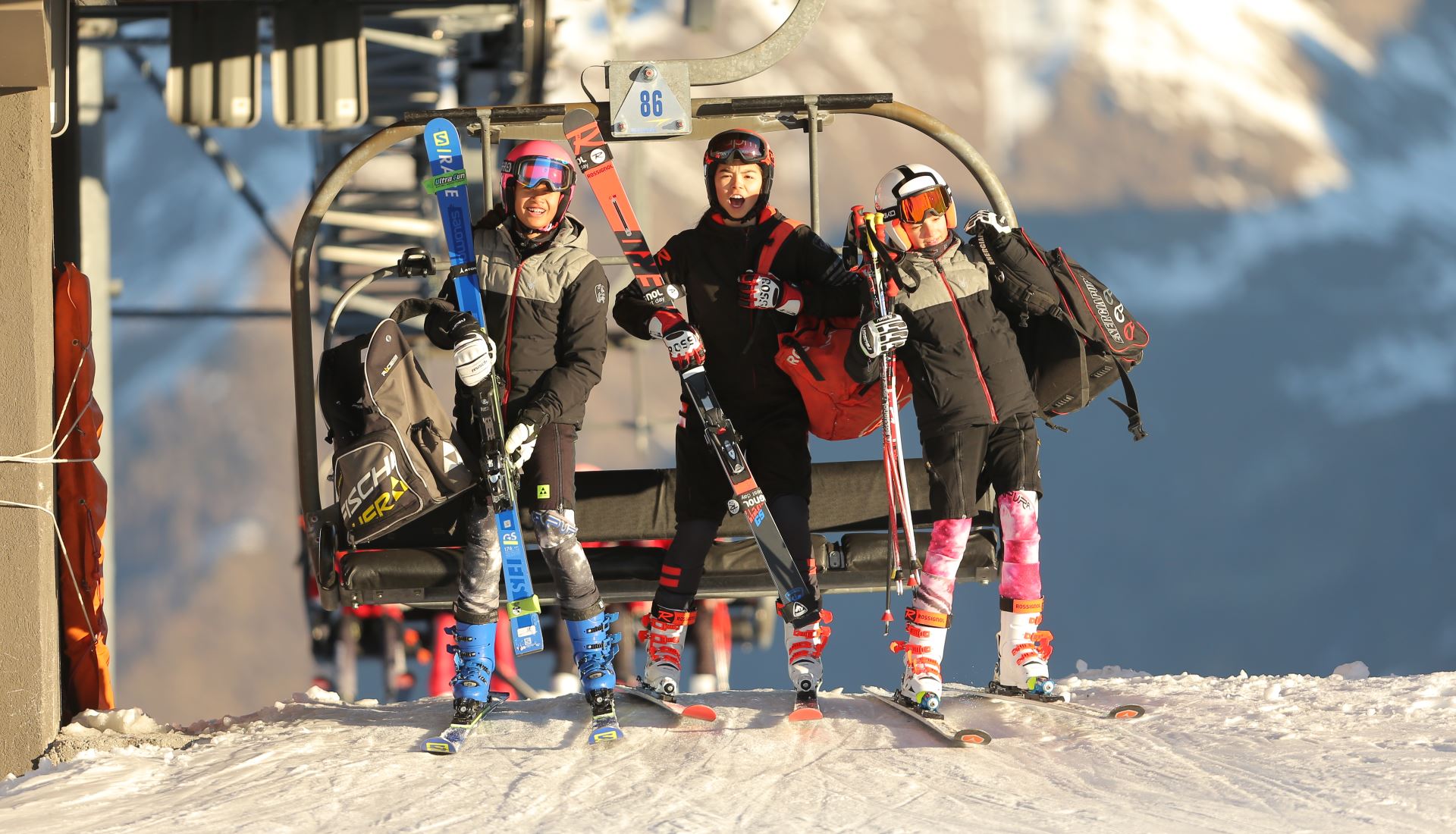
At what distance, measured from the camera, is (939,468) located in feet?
18.0

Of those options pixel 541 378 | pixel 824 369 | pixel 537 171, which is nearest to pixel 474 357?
pixel 541 378

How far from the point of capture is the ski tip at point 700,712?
5.49 metres

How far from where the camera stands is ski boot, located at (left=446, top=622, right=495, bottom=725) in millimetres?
5453

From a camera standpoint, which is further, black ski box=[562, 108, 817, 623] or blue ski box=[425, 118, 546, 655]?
black ski box=[562, 108, 817, 623]

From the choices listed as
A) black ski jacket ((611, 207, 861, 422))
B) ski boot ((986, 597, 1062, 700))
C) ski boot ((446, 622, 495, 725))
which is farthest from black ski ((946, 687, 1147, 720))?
ski boot ((446, 622, 495, 725))

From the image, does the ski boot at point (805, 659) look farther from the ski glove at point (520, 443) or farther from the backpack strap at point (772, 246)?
the backpack strap at point (772, 246)

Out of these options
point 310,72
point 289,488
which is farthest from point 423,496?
point 289,488

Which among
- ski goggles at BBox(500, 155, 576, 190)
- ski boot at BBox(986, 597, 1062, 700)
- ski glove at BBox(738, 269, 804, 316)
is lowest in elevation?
ski boot at BBox(986, 597, 1062, 700)

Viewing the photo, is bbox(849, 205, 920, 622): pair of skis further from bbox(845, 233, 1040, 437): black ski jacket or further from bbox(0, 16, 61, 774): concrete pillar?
bbox(0, 16, 61, 774): concrete pillar

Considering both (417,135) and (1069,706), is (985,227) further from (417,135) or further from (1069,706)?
(417,135)

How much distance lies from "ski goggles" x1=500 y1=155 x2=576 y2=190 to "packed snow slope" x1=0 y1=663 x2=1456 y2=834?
1691 mm

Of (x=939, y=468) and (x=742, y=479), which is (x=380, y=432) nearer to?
(x=742, y=479)

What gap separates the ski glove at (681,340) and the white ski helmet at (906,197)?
0.71 metres

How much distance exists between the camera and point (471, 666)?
5.50 meters
